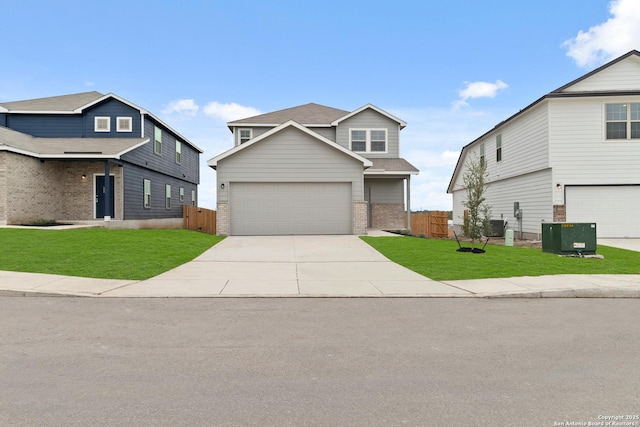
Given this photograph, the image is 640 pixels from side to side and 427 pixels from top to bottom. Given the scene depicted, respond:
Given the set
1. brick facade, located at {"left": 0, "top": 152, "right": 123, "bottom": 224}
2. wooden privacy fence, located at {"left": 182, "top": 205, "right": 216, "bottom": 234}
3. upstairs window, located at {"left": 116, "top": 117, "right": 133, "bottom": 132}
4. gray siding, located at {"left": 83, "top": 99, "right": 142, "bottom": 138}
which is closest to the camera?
brick facade, located at {"left": 0, "top": 152, "right": 123, "bottom": 224}

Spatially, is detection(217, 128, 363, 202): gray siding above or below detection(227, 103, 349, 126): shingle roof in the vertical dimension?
below

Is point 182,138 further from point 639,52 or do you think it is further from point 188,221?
point 639,52

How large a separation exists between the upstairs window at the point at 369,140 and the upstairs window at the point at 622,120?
12007mm

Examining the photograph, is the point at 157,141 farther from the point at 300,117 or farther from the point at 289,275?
the point at 289,275

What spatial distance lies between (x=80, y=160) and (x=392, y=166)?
17.5m

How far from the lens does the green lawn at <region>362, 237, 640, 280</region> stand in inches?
404

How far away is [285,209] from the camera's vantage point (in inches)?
785

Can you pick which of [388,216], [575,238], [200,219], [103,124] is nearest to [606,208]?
[575,238]

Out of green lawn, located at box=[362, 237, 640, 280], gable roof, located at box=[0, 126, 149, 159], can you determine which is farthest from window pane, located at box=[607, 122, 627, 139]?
gable roof, located at box=[0, 126, 149, 159]

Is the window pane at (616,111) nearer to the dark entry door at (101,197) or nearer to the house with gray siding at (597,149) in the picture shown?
the house with gray siding at (597,149)

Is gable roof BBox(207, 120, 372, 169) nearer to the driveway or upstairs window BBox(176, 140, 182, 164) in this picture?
the driveway

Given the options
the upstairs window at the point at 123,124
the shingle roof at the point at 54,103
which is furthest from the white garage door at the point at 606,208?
the shingle roof at the point at 54,103

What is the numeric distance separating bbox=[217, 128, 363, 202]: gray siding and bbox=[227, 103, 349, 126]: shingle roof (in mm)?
6306

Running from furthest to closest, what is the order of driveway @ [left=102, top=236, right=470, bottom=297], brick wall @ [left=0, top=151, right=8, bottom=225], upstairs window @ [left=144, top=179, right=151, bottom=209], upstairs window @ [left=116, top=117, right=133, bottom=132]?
upstairs window @ [left=144, top=179, right=151, bottom=209] → upstairs window @ [left=116, top=117, right=133, bottom=132] → brick wall @ [left=0, top=151, right=8, bottom=225] → driveway @ [left=102, top=236, right=470, bottom=297]
